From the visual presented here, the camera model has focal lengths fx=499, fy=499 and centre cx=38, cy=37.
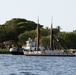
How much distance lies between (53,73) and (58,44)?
126851 mm

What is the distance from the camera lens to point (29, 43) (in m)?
196

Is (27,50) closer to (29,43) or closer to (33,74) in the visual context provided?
(29,43)

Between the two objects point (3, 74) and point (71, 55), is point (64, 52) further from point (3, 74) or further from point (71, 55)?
point (3, 74)

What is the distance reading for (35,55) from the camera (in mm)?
178875

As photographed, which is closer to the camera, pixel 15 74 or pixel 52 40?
pixel 15 74

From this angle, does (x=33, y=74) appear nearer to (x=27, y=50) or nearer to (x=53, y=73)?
(x=53, y=73)

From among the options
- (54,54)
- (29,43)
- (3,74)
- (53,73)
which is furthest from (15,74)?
(29,43)

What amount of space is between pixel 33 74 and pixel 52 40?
4367 inches

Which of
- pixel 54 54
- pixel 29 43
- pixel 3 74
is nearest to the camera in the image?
pixel 3 74

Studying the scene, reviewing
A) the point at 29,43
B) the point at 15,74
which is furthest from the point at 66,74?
the point at 29,43

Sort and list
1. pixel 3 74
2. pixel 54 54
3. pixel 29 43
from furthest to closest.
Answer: pixel 29 43 < pixel 54 54 < pixel 3 74

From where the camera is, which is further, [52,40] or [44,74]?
[52,40]

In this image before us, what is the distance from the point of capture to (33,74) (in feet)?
232

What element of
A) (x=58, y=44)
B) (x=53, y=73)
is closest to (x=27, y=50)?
(x=58, y=44)
